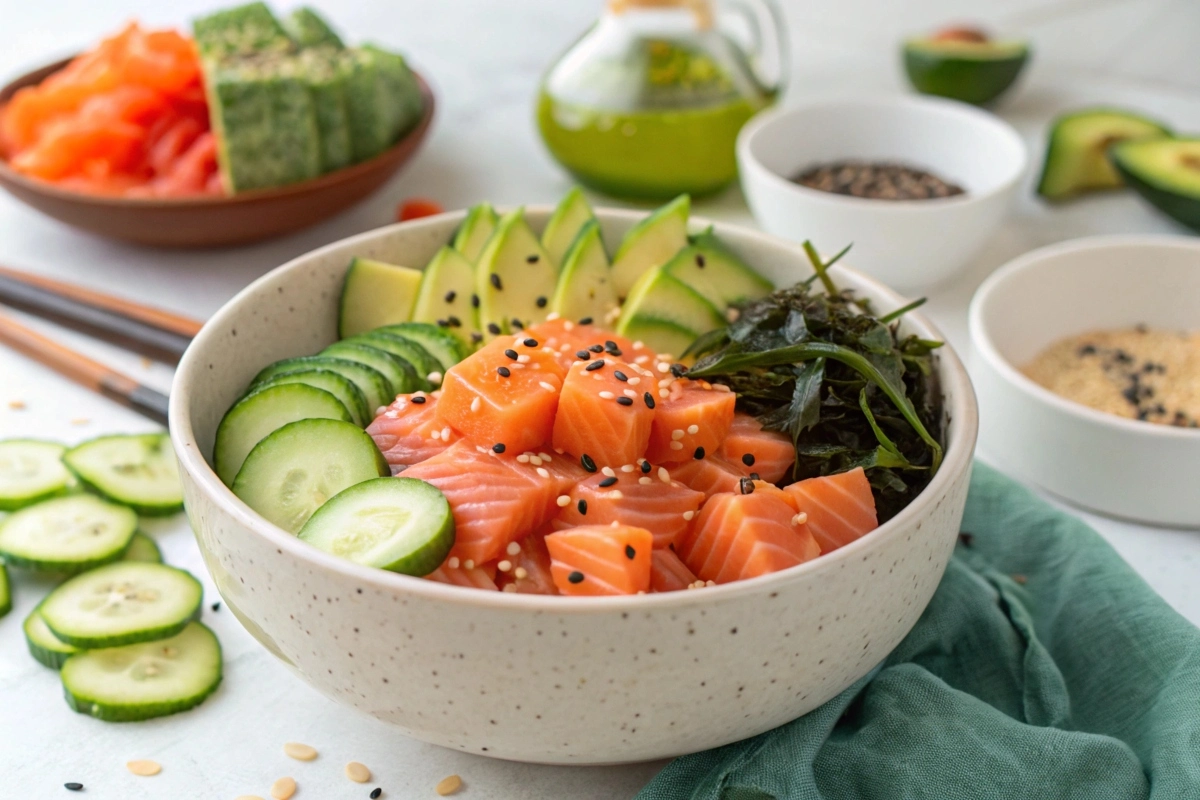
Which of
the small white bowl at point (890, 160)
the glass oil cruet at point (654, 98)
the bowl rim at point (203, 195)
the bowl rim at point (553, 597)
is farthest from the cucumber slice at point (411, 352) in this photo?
the glass oil cruet at point (654, 98)

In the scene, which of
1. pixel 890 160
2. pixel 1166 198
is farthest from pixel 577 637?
pixel 1166 198

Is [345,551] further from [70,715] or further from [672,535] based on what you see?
[70,715]

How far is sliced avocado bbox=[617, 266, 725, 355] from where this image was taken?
6.06 feet

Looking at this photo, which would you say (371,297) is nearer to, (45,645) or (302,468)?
(302,468)

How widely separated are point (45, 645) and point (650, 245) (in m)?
1.19

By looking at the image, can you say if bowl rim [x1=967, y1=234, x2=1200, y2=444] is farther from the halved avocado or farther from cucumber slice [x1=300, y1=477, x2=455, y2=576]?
the halved avocado

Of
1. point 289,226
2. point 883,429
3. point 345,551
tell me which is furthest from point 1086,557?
point 289,226

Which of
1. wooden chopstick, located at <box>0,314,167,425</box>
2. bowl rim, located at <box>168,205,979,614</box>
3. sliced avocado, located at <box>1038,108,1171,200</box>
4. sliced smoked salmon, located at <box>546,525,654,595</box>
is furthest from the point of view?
sliced avocado, located at <box>1038,108,1171,200</box>

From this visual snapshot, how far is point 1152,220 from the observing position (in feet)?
10.3

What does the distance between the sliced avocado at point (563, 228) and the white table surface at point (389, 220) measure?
2.79 ft

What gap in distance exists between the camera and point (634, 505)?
54.9 inches

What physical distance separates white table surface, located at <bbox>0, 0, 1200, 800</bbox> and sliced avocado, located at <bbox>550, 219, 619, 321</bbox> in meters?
0.78

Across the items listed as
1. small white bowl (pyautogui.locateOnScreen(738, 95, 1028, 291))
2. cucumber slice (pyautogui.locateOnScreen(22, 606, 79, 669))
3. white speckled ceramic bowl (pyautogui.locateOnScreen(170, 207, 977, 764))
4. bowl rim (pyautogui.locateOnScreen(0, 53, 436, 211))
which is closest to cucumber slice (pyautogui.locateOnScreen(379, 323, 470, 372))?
white speckled ceramic bowl (pyautogui.locateOnScreen(170, 207, 977, 764))

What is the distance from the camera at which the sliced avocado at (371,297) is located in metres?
1.89
